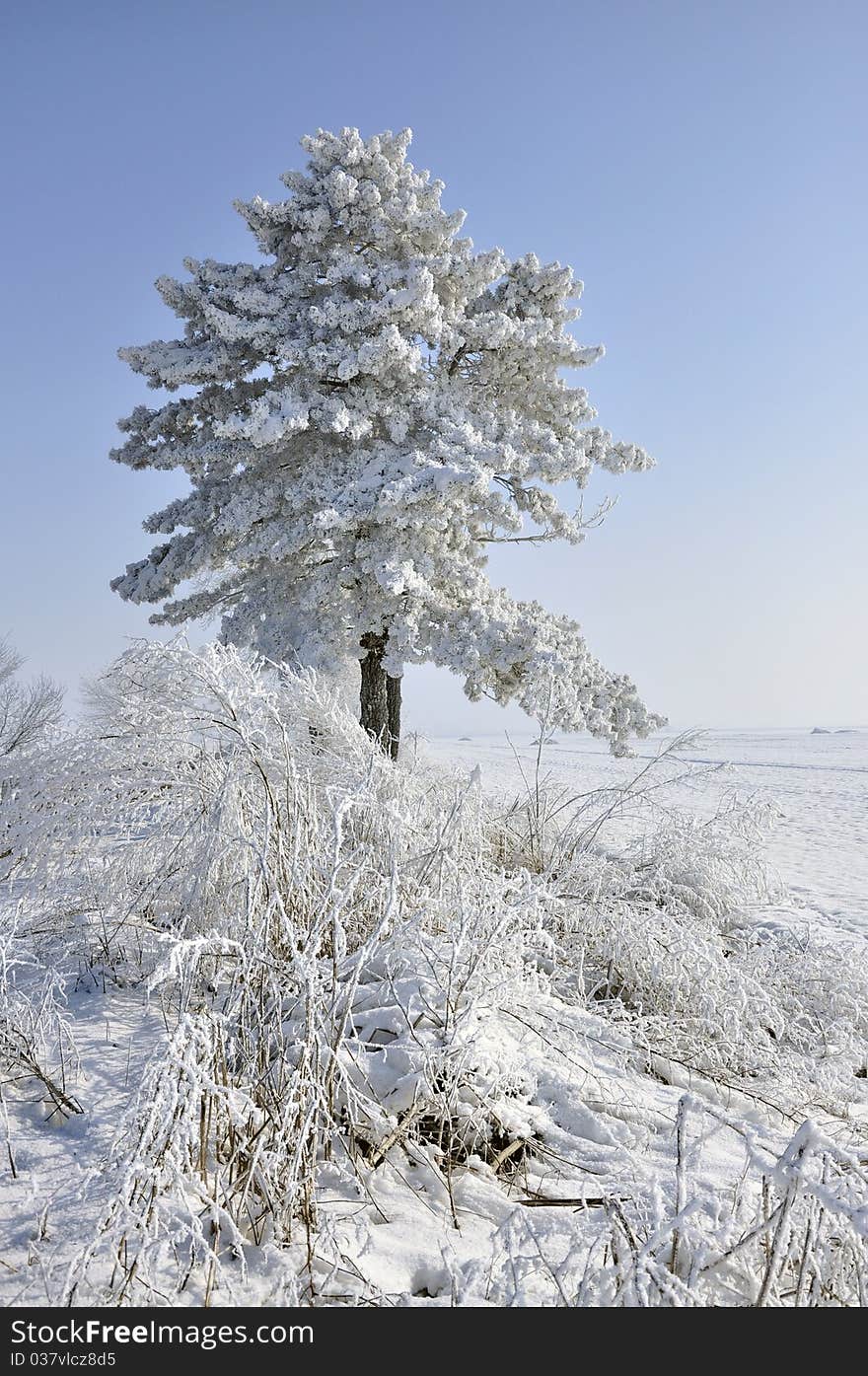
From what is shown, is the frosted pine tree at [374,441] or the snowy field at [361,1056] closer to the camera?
the snowy field at [361,1056]

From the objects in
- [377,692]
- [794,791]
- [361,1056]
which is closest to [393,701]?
[377,692]

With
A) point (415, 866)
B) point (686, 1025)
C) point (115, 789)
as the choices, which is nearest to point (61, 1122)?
point (415, 866)

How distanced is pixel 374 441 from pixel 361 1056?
32.8ft

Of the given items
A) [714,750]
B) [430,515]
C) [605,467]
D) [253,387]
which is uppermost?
[253,387]

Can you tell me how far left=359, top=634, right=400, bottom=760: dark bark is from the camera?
11789 mm

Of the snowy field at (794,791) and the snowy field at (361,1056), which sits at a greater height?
the snowy field at (361,1056)

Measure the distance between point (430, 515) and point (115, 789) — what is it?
6533 mm

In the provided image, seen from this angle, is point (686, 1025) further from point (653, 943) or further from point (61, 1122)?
point (61, 1122)

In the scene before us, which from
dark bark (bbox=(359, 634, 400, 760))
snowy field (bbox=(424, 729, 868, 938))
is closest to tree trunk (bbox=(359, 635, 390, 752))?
dark bark (bbox=(359, 634, 400, 760))

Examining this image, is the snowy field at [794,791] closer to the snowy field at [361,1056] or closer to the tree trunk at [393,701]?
the tree trunk at [393,701]

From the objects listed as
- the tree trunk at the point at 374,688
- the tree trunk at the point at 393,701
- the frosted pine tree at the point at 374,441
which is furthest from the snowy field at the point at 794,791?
the frosted pine tree at the point at 374,441

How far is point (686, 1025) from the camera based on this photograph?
14.2 ft

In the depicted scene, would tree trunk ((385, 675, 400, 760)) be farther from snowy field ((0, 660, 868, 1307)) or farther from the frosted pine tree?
snowy field ((0, 660, 868, 1307))

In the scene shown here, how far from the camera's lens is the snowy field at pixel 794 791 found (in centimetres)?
921
